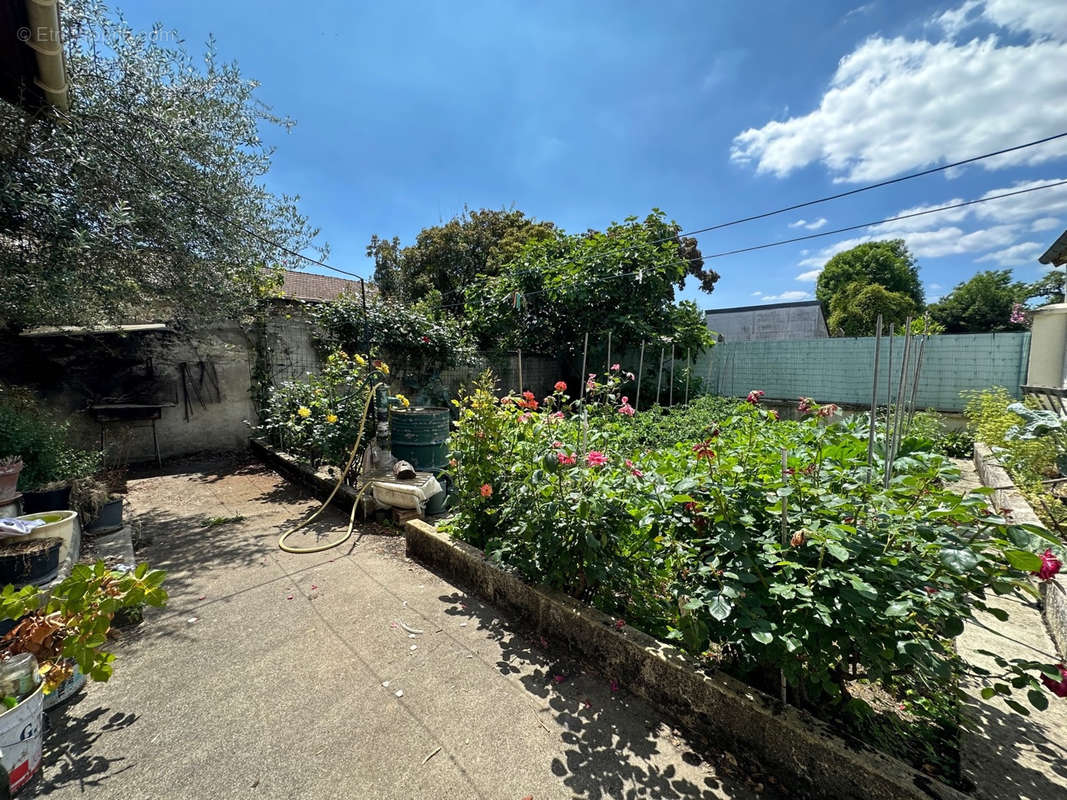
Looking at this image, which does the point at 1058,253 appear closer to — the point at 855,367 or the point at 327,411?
the point at 855,367

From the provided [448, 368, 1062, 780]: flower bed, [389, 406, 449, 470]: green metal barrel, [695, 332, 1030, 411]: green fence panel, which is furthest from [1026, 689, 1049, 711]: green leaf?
[695, 332, 1030, 411]: green fence panel

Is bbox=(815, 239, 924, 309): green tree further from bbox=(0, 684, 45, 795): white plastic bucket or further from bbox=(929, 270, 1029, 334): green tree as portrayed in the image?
bbox=(0, 684, 45, 795): white plastic bucket

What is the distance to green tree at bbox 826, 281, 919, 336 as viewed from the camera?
16.1 m

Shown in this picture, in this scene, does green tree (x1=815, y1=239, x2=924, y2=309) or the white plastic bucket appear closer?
the white plastic bucket

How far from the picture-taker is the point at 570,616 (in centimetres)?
201

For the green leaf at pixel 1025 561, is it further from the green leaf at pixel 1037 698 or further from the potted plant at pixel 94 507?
the potted plant at pixel 94 507

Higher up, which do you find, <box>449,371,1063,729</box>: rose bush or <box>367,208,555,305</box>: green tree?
<box>367,208,555,305</box>: green tree

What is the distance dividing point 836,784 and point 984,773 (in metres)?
0.48

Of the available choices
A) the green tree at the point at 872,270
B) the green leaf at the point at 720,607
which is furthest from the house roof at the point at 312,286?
the green tree at the point at 872,270

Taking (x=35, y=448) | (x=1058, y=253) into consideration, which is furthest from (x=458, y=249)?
(x=1058, y=253)

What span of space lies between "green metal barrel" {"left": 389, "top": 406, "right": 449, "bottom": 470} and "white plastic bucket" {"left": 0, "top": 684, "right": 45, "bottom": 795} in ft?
8.91

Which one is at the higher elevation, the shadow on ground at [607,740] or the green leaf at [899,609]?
the green leaf at [899,609]

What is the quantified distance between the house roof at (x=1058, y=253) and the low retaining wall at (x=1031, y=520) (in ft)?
10.0

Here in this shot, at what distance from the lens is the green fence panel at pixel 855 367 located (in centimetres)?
616
